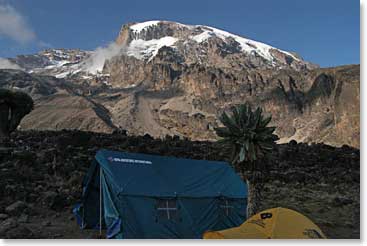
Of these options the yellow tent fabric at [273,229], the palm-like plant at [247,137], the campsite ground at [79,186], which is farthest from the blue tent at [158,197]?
the yellow tent fabric at [273,229]

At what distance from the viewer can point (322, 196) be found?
3062 cm

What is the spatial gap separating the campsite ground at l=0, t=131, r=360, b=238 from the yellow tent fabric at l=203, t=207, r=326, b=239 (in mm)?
6244

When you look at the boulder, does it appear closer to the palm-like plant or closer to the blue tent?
the blue tent

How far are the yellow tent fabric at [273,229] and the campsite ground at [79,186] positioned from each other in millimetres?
6244

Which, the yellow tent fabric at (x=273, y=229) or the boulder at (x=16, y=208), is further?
the boulder at (x=16, y=208)

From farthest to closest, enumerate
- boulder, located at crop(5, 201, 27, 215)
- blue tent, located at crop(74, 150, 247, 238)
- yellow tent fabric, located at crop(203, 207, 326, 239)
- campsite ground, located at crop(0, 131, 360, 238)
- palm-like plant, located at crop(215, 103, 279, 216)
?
palm-like plant, located at crop(215, 103, 279, 216) < boulder, located at crop(5, 201, 27, 215) < campsite ground, located at crop(0, 131, 360, 238) < blue tent, located at crop(74, 150, 247, 238) < yellow tent fabric, located at crop(203, 207, 326, 239)

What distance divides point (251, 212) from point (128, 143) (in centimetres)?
3218

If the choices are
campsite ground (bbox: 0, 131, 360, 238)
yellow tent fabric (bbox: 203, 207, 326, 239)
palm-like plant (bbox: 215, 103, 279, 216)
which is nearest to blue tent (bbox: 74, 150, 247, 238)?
campsite ground (bbox: 0, 131, 360, 238)

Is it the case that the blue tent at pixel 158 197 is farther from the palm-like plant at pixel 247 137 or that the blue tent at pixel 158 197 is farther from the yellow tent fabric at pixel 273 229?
the yellow tent fabric at pixel 273 229

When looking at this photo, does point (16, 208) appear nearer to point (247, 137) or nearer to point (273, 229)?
point (247, 137)

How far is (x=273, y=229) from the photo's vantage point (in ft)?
38.7

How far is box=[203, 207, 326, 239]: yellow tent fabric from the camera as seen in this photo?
11380 mm

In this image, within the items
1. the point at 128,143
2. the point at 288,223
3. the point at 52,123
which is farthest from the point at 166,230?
the point at 52,123

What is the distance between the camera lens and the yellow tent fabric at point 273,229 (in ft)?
37.3
